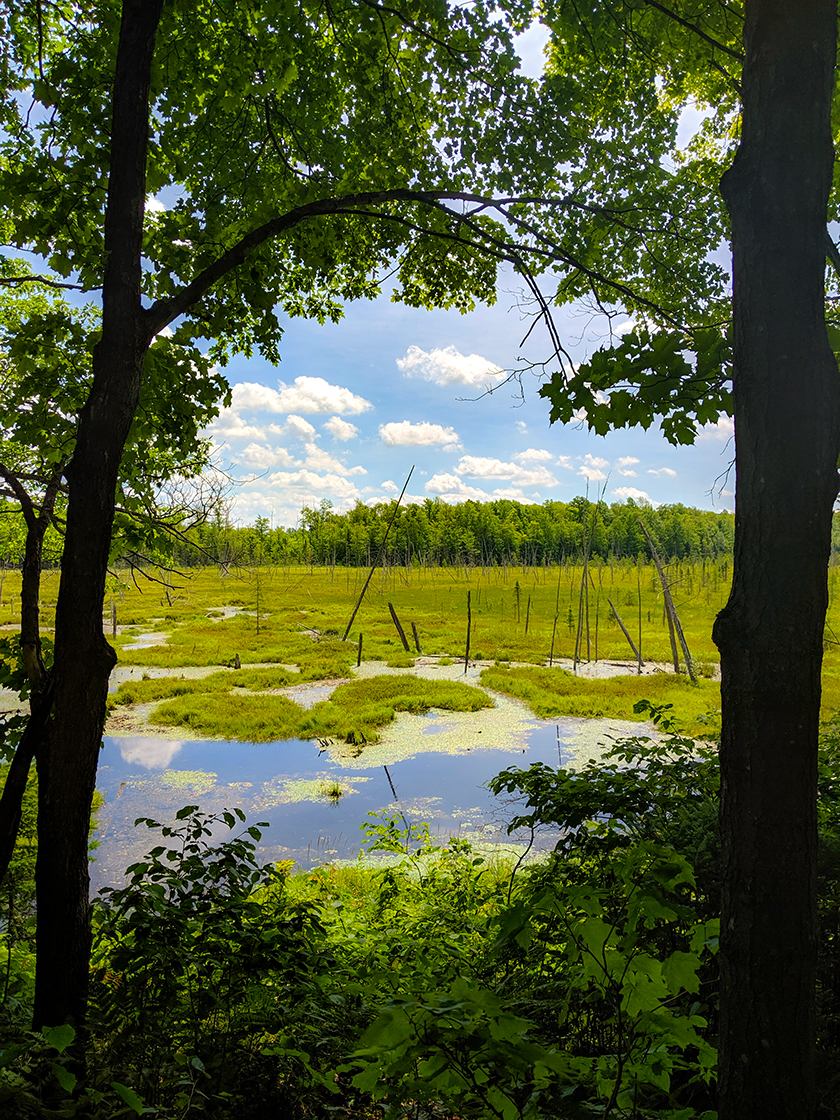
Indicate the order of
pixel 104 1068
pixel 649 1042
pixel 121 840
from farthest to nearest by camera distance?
1. pixel 121 840
2. pixel 104 1068
3. pixel 649 1042

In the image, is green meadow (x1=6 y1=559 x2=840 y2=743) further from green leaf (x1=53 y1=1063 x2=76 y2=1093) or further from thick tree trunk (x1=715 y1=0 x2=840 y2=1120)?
thick tree trunk (x1=715 y1=0 x2=840 y2=1120)

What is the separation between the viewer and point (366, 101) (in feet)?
11.6

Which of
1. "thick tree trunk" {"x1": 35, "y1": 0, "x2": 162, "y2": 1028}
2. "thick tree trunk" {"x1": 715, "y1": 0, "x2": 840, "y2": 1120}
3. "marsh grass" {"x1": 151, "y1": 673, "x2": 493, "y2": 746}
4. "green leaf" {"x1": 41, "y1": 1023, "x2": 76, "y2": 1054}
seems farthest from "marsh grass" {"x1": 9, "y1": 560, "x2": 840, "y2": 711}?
"thick tree trunk" {"x1": 715, "y1": 0, "x2": 840, "y2": 1120}

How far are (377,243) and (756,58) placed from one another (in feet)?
10.4

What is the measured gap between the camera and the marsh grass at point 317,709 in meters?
14.1

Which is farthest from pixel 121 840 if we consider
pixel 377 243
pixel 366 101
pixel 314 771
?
pixel 366 101

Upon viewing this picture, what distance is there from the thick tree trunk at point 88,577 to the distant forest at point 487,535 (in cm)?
5458

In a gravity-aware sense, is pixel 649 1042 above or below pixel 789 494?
below

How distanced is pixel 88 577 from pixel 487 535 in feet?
210

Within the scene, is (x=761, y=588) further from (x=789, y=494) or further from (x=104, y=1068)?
(x=104, y=1068)

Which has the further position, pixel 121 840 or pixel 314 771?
pixel 314 771

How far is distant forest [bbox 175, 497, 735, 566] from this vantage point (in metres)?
61.2

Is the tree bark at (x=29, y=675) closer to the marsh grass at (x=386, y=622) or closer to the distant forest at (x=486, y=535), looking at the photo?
the marsh grass at (x=386, y=622)

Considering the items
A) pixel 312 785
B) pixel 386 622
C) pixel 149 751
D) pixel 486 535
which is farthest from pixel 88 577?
pixel 486 535
